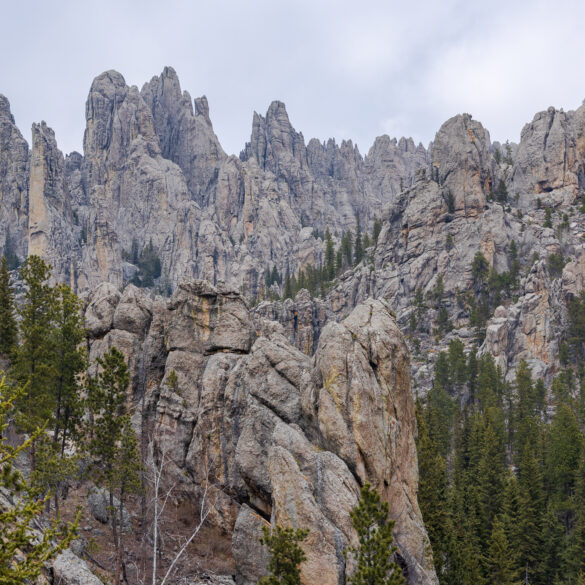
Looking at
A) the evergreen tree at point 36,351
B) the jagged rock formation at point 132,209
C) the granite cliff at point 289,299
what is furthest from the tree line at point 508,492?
the jagged rock formation at point 132,209

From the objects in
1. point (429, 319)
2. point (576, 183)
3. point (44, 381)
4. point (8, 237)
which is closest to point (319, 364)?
point (44, 381)

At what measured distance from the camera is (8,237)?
155 m

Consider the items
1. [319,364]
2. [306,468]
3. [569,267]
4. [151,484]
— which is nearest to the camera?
[306,468]

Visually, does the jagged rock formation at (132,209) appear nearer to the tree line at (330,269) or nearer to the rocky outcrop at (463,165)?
the tree line at (330,269)

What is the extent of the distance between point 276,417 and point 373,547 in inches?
459

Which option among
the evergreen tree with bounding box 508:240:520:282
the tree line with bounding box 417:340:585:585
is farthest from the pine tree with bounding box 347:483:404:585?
the evergreen tree with bounding box 508:240:520:282

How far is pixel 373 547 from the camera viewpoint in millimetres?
20172

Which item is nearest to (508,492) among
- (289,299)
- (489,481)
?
(489,481)

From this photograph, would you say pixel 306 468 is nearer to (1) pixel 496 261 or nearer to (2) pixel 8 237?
(1) pixel 496 261

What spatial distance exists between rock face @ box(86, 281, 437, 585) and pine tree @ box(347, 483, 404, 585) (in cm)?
232

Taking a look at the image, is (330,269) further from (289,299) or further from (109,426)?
(109,426)

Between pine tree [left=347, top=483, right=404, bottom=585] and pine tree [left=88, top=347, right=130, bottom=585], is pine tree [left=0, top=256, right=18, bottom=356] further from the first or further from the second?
pine tree [left=347, top=483, right=404, bottom=585]

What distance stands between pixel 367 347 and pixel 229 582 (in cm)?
1397

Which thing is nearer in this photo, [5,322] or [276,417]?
[276,417]
